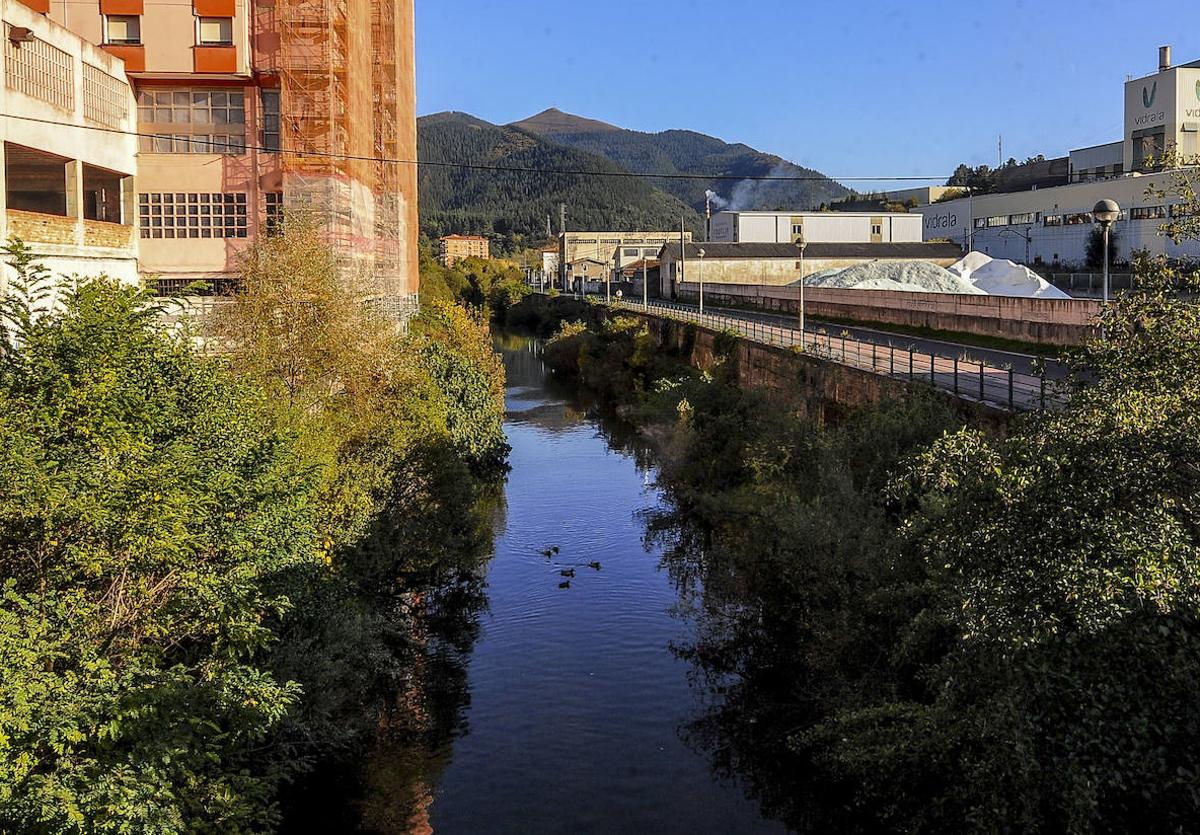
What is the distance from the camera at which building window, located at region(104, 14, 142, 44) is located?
93.8ft

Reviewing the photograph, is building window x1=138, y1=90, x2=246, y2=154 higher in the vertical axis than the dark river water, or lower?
higher

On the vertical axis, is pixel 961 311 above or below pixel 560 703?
above

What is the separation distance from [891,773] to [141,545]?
795cm

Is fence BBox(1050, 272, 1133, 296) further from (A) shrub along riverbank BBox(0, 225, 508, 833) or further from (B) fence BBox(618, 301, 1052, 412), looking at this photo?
(A) shrub along riverbank BBox(0, 225, 508, 833)

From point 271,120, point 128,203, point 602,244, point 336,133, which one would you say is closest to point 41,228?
point 128,203

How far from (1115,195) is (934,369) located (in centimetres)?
4231

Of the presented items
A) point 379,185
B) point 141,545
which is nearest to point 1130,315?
point 141,545

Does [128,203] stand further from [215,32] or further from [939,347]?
A: [939,347]

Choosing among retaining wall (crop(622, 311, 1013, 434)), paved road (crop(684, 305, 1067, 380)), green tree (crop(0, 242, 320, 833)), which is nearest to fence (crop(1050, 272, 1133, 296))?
paved road (crop(684, 305, 1067, 380))

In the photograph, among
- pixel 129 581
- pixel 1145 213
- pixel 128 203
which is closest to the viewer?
pixel 129 581

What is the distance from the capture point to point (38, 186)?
81.4ft

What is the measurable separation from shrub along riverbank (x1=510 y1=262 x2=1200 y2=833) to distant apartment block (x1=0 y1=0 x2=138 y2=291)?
1301cm

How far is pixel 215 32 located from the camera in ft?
94.5

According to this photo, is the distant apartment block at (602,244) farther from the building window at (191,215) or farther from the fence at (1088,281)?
the building window at (191,215)
